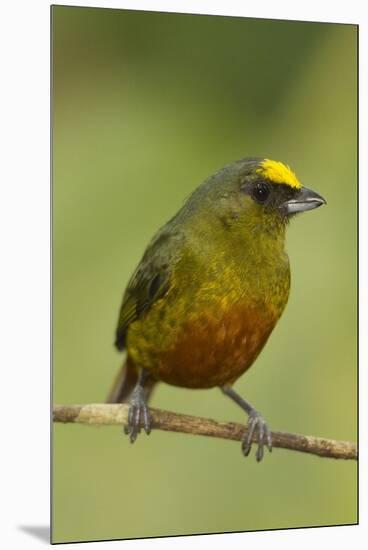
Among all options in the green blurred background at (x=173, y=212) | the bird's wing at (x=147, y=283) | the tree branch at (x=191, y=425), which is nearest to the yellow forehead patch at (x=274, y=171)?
the green blurred background at (x=173, y=212)

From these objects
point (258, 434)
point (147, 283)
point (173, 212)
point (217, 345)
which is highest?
point (173, 212)

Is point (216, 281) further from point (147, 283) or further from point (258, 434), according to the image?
point (258, 434)

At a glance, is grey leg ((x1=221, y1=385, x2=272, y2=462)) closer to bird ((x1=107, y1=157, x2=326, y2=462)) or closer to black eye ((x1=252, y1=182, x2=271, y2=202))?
bird ((x1=107, y1=157, x2=326, y2=462))

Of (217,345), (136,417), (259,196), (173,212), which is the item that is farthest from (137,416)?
(259,196)

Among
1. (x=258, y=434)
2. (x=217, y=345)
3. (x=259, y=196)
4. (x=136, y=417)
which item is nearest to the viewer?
(x=217, y=345)

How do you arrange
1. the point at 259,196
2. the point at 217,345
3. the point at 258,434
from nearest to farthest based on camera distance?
the point at 217,345, the point at 259,196, the point at 258,434

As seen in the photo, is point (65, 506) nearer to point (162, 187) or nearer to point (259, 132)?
point (162, 187)

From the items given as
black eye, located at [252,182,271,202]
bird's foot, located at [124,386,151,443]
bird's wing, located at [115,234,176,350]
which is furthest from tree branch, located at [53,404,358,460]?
black eye, located at [252,182,271,202]
